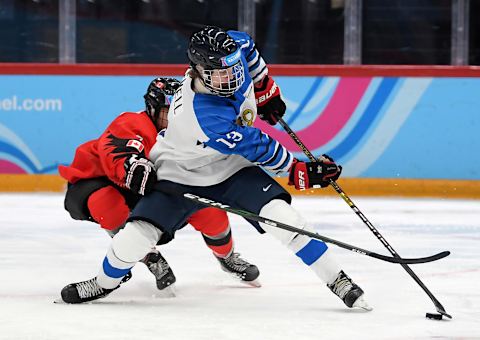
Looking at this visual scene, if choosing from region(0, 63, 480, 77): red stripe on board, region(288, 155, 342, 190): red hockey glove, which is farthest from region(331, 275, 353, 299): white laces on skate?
region(0, 63, 480, 77): red stripe on board

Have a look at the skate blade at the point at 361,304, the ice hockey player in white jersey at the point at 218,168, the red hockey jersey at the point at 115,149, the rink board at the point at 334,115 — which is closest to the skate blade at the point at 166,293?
the ice hockey player in white jersey at the point at 218,168

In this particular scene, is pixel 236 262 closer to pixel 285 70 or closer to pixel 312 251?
pixel 312 251

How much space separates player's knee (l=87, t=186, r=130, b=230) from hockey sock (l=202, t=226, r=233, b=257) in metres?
0.30

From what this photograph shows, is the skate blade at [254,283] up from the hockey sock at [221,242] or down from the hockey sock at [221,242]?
down

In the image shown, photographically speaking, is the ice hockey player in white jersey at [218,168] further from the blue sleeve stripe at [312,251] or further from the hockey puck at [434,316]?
the hockey puck at [434,316]

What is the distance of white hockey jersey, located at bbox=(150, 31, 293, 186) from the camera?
2951mm

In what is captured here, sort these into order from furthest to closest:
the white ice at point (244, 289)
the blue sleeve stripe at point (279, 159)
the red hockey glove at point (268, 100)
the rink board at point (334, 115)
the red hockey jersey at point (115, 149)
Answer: the rink board at point (334, 115), the red hockey glove at point (268, 100), the red hockey jersey at point (115, 149), the blue sleeve stripe at point (279, 159), the white ice at point (244, 289)

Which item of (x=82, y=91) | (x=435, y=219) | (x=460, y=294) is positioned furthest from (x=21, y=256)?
(x=82, y=91)

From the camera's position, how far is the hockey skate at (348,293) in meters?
2.95

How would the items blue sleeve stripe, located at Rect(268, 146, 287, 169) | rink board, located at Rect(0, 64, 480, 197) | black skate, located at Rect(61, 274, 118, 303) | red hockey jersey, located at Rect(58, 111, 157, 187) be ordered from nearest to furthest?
blue sleeve stripe, located at Rect(268, 146, 287, 169) → black skate, located at Rect(61, 274, 118, 303) → red hockey jersey, located at Rect(58, 111, 157, 187) → rink board, located at Rect(0, 64, 480, 197)

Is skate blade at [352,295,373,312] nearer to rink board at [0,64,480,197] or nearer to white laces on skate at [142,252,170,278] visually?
white laces on skate at [142,252,170,278]

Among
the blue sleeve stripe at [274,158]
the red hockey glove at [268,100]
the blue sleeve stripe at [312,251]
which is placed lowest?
the blue sleeve stripe at [312,251]

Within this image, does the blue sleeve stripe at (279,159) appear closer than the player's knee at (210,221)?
Yes

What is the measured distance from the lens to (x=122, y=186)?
130 inches
